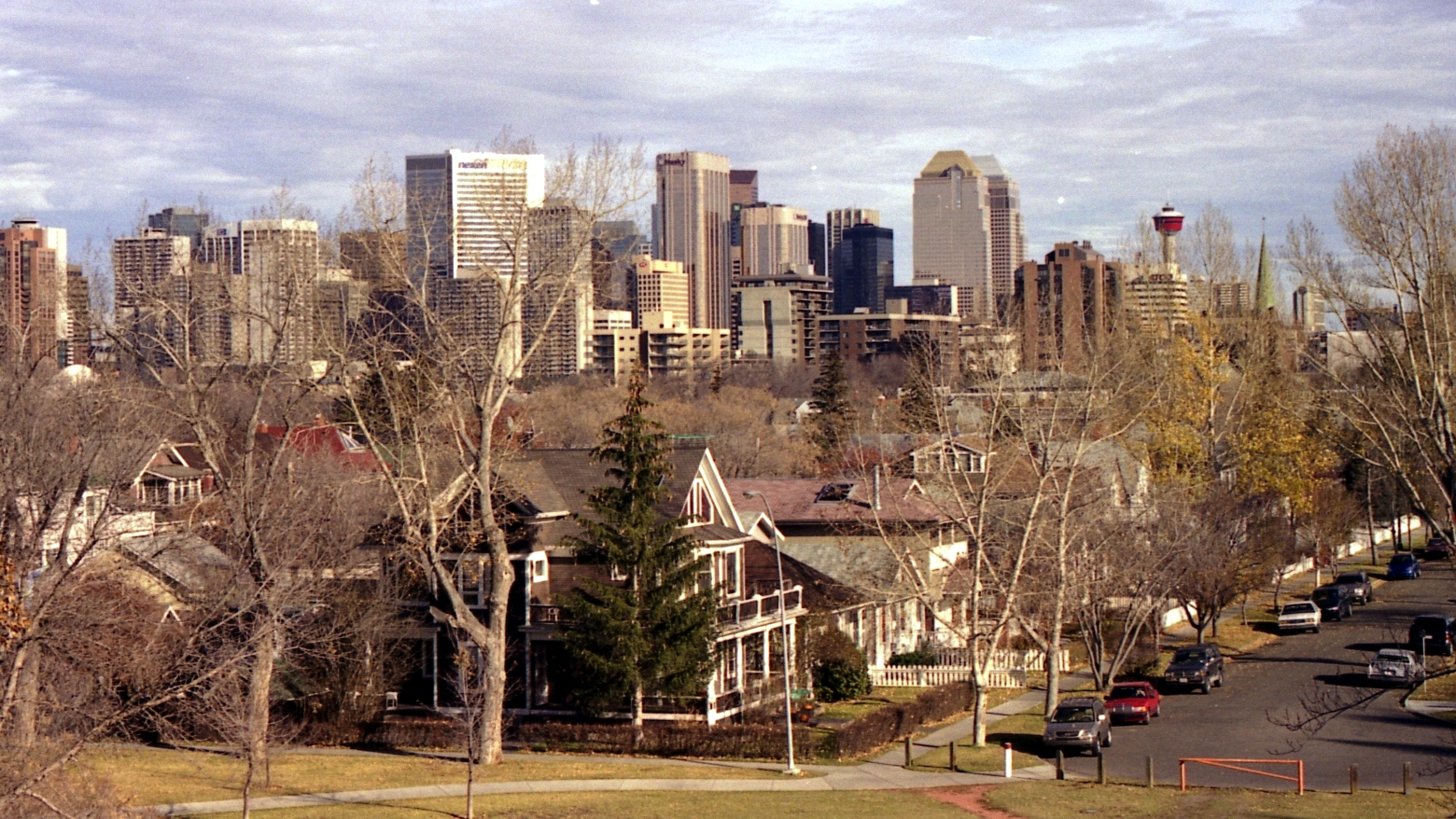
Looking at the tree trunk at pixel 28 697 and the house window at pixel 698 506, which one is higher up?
the house window at pixel 698 506

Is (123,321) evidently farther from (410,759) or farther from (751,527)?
(751,527)

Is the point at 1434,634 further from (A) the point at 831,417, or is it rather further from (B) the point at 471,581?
(A) the point at 831,417

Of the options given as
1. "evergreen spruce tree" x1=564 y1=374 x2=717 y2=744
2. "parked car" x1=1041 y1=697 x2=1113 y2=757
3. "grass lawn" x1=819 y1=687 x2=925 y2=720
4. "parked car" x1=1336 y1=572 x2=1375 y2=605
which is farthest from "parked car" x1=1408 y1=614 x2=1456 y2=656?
"evergreen spruce tree" x1=564 y1=374 x2=717 y2=744

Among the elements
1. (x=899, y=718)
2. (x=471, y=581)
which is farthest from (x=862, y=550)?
(x=471, y=581)

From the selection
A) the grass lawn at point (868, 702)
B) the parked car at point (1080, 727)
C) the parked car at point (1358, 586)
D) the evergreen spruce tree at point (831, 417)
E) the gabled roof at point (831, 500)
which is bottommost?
the grass lawn at point (868, 702)

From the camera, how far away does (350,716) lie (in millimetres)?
41062

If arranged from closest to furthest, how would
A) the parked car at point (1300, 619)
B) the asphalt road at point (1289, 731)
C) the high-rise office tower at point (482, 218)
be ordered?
the asphalt road at point (1289, 731) < the high-rise office tower at point (482, 218) < the parked car at point (1300, 619)

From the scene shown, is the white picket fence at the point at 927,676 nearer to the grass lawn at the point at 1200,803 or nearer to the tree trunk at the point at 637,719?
the tree trunk at the point at 637,719

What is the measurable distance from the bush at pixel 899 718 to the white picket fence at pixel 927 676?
2.60 metres

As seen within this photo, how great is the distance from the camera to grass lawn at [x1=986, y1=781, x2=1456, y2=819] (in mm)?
30734

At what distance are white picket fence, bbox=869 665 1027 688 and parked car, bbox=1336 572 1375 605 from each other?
2621 centimetres

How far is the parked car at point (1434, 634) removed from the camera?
5359cm

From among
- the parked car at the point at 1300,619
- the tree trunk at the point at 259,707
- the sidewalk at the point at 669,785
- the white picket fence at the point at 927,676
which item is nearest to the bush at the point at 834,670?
the white picket fence at the point at 927,676

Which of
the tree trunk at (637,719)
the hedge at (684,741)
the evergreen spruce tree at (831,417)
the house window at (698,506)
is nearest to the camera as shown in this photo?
the hedge at (684,741)
